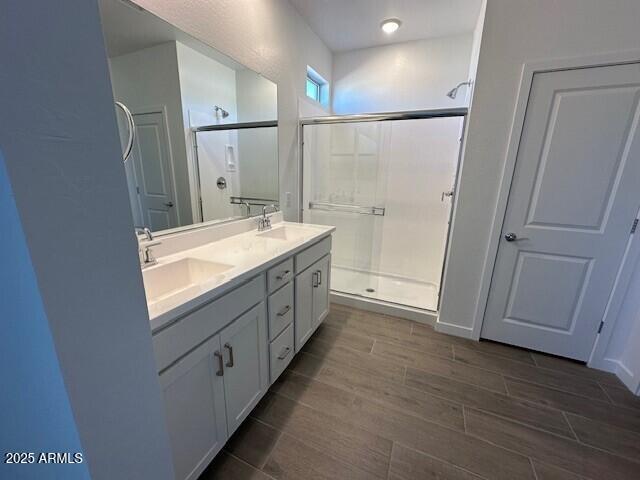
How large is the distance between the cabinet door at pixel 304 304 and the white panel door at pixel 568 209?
1.41 m

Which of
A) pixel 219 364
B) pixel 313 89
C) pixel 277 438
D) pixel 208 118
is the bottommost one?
pixel 277 438

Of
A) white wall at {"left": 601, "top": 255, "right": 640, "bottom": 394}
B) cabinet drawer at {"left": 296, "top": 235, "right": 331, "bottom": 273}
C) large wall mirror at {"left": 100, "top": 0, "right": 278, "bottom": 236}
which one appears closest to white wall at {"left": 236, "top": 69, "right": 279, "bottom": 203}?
large wall mirror at {"left": 100, "top": 0, "right": 278, "bottom": 236}

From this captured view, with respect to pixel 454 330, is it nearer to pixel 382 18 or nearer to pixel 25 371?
pixel 25 371

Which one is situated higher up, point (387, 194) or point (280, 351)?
point (387, 194)

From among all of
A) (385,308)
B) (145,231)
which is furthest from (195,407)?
(385,308)

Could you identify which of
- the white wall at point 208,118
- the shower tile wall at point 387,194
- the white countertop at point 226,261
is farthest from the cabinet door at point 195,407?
the shower tile wall at point 387,194

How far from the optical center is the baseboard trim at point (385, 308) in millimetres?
2379

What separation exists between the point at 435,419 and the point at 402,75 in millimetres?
3169

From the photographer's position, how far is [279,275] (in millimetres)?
1432

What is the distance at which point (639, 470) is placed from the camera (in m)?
1.23

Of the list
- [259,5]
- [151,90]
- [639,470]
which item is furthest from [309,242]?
[639,470]

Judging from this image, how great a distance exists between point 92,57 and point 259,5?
1.93 meters

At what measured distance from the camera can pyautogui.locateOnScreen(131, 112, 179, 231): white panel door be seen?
1.28 m

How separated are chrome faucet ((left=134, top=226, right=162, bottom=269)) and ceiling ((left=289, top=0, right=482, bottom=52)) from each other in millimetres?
2193
